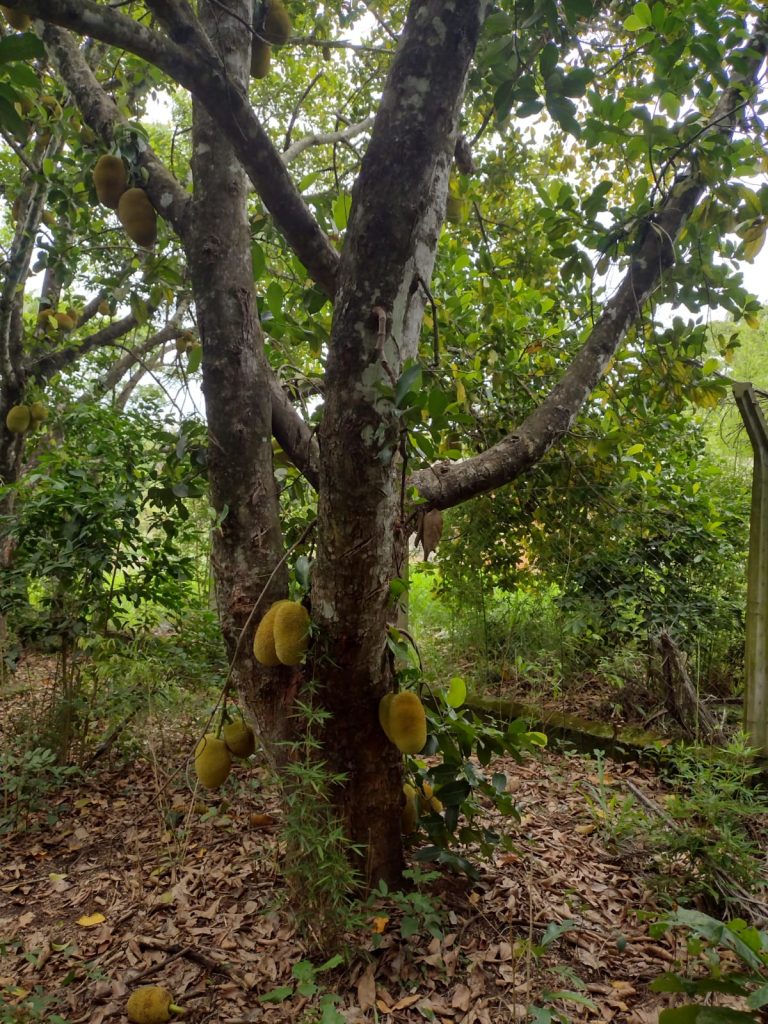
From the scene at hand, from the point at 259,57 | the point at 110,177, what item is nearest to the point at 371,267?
the point at 110,177

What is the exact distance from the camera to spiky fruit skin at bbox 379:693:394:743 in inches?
62.6

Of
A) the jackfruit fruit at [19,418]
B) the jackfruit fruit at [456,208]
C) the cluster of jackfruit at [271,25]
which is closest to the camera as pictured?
the cluster of jackfruit at [271,25]

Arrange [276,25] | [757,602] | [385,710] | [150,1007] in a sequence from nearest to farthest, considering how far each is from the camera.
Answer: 1. [150,1007]
2. [385,710]
3. [276,25]
4. [757,602]

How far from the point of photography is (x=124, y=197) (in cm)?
183

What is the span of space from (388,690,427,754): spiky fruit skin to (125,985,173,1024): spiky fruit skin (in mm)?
764

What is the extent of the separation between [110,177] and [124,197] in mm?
69

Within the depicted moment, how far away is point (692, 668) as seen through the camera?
11.3 ft

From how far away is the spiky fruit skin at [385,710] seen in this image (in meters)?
1.59

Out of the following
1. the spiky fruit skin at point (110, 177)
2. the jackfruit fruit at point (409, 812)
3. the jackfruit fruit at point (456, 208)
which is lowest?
the jackfruit fruit at point (409, 812)

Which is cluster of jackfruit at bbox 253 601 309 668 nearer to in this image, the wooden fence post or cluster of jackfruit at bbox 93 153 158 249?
cluster of jackfruit at bbox 93 153 158 249

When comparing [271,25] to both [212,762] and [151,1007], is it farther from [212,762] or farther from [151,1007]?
[151,1007]

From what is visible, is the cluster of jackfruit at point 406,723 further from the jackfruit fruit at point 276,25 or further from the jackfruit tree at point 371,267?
the jackfruit fruit at point 276,25

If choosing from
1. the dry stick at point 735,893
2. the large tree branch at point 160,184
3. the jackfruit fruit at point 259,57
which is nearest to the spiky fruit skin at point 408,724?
the large tree branch at point 160,184

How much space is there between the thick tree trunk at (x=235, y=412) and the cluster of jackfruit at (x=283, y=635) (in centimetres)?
10
